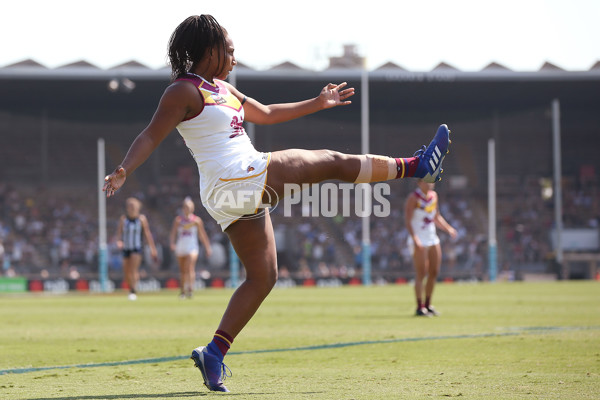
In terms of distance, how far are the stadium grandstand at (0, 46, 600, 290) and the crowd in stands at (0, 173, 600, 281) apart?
0.25 ft

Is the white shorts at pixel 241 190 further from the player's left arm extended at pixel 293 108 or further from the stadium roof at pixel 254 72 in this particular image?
the stadium roof at pixel 254 72

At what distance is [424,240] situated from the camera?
14539 millimetres

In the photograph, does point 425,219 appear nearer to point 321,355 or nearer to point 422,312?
point 422,312

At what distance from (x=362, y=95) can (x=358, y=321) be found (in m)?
24.4

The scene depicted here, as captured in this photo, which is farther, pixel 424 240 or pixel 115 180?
pixel 424 240

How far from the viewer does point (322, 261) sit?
38.4m

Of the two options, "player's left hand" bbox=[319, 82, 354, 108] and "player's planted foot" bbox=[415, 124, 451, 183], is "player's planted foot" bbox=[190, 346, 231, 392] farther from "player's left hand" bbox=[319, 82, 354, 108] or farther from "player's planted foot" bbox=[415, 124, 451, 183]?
"player's left hand" bbox=[319, 82, 354, 108]

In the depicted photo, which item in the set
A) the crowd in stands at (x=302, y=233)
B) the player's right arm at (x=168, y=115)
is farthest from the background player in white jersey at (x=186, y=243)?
the player's right arm at (x=168, y=115)

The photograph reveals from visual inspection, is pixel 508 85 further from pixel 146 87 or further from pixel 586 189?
pixel 146 87

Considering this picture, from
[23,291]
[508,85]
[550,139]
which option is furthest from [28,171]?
[550,139]

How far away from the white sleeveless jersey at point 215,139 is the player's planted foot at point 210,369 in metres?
1.06

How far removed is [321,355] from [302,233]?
31.2 m

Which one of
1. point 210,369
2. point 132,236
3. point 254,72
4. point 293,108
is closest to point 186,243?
point 132,236

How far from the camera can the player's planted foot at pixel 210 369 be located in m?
5.68
